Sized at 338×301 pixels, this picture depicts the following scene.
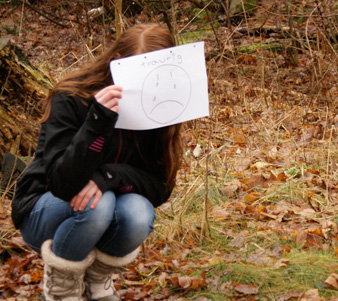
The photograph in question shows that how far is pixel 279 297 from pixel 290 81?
473 centimetres

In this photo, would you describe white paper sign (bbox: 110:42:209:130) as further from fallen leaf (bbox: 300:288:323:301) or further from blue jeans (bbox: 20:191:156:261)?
fallen leaf (bbox: 300:288:323:301)

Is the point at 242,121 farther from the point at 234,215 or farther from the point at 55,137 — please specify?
the point at 55,137

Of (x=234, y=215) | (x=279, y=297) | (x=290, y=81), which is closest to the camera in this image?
(x=279, y=297)

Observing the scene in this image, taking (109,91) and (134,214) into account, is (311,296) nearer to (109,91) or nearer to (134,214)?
(134,214)

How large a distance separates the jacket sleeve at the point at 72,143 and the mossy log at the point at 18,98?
1730mm

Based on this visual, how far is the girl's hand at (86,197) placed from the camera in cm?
195

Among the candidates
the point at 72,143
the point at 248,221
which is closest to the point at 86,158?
the point at 72,143

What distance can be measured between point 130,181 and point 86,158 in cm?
33

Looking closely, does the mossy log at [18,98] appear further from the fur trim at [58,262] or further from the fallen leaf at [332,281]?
the fallen leaf at [332,281]

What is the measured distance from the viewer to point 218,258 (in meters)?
2.71

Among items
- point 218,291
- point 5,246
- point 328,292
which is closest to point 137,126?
point 218,291

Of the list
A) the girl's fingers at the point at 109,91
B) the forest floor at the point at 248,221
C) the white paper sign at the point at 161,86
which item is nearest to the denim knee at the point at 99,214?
the white paper sign at the point at 161,86

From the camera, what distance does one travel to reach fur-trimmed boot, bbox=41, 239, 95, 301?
2078 millimetres

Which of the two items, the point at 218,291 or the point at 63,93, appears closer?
the point at 63,93
